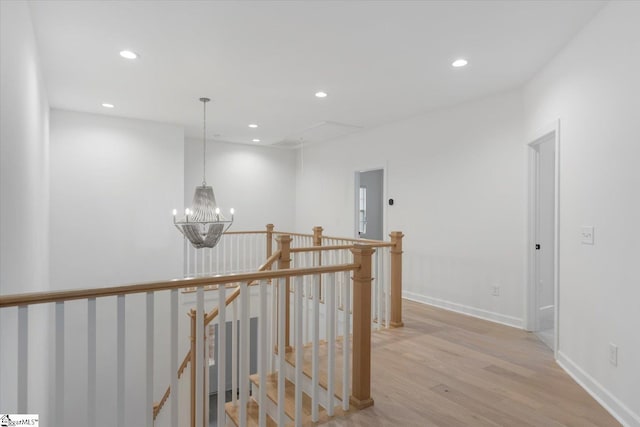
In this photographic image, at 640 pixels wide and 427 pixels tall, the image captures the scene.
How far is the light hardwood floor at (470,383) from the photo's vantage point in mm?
2211

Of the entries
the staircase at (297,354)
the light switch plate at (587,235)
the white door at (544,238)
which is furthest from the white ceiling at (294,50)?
the staircase at (297,354)

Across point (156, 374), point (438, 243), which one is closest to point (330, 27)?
point (438, 243)

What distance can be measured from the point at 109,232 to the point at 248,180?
2.93 meters

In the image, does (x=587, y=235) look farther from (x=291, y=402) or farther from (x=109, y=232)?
(x=109, y=232)

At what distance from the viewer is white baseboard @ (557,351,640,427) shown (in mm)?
2068

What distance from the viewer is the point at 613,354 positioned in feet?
7.40

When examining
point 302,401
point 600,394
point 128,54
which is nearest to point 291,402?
point 302,401

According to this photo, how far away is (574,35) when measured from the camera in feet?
9.15

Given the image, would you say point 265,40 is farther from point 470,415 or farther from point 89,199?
point 89,199

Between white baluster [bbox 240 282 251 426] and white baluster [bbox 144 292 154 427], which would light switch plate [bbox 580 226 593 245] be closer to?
white baluster [bbox 240 282 251 426]

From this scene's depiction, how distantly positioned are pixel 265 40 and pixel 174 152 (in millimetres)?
3585

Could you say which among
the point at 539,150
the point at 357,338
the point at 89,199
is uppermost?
the point at 539,150

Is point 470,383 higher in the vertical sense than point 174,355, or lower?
lower

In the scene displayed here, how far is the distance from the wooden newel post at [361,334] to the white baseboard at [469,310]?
8.09ft
